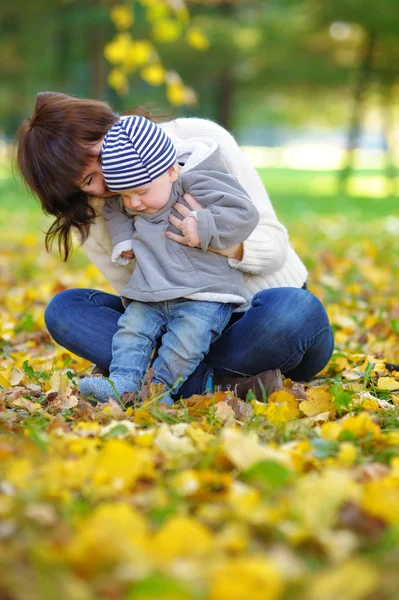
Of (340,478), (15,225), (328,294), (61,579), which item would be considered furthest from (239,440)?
(15,225)

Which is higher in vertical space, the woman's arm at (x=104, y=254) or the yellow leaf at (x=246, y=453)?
the yellow leaf at (x=246, y=453)

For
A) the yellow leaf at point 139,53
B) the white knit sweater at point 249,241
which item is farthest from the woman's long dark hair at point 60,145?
the yellow leaf at point 139,53

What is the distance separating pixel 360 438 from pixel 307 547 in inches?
24.7

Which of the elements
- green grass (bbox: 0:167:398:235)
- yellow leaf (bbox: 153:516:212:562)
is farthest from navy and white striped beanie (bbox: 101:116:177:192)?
green grass (bbox: 0:167:398:235)

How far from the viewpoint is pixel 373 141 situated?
8562 centimetres

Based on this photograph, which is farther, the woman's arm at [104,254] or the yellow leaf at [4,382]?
the woman's arm at [104,254]

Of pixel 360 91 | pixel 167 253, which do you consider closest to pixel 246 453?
pixel 167 253

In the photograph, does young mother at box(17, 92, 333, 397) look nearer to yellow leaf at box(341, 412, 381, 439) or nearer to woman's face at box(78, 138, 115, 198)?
woman's face at box(78, 138, 115, 198)

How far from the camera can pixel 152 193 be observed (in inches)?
92.2

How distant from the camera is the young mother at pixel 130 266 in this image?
244cm

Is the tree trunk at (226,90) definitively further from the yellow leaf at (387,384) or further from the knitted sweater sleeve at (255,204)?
the yellow leaf at (387,384)

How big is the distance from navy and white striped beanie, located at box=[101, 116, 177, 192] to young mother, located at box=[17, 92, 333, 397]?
175mm

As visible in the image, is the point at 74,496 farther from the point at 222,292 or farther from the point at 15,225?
the point at 15,225

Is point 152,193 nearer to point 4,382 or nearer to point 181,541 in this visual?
point 4,382
